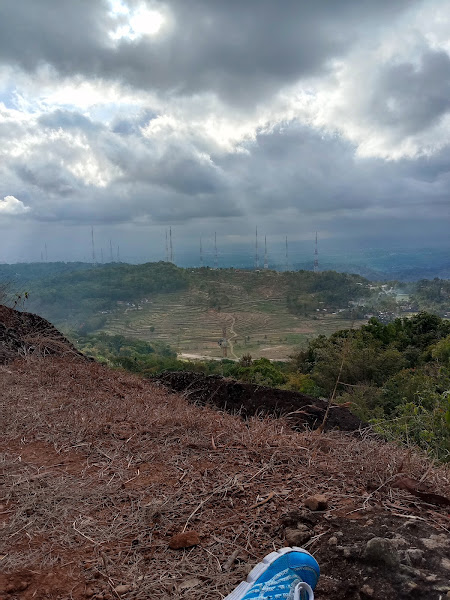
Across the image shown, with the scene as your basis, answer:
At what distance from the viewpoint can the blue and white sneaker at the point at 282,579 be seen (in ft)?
5.27

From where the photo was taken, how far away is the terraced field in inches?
1315

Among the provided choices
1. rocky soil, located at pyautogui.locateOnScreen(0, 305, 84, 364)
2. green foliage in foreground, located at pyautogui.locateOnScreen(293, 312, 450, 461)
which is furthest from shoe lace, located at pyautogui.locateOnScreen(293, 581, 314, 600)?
rocky soil, located at pyautogui.locateOnScreen(0, 305, 84, 364)

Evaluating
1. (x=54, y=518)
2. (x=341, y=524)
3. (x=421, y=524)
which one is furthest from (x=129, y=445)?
(x=421, y=524)

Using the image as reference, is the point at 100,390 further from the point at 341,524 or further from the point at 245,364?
the point at 245,364

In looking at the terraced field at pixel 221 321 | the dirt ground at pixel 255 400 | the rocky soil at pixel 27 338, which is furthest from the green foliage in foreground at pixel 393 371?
the terraced field at pixel 221 321

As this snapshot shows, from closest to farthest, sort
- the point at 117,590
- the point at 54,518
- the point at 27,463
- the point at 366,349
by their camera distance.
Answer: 1. the point at 117,590
2. the point at 54,518
3. the point at 27,463
4. the point at 366,349

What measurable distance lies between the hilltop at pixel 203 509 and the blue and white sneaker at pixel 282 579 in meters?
0.10

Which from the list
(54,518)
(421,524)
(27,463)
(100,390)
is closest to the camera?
(421,524)

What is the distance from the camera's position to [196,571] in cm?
195

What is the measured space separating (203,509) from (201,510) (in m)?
0.01

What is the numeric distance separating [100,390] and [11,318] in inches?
187

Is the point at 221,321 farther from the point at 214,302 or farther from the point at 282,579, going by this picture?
the point at 282,579

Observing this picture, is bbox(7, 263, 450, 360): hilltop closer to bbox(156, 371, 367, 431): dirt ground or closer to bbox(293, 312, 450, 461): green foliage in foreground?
bbox(293, 312, 450, 461): green foliage in foreground

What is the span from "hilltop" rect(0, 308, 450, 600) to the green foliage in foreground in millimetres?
2204
